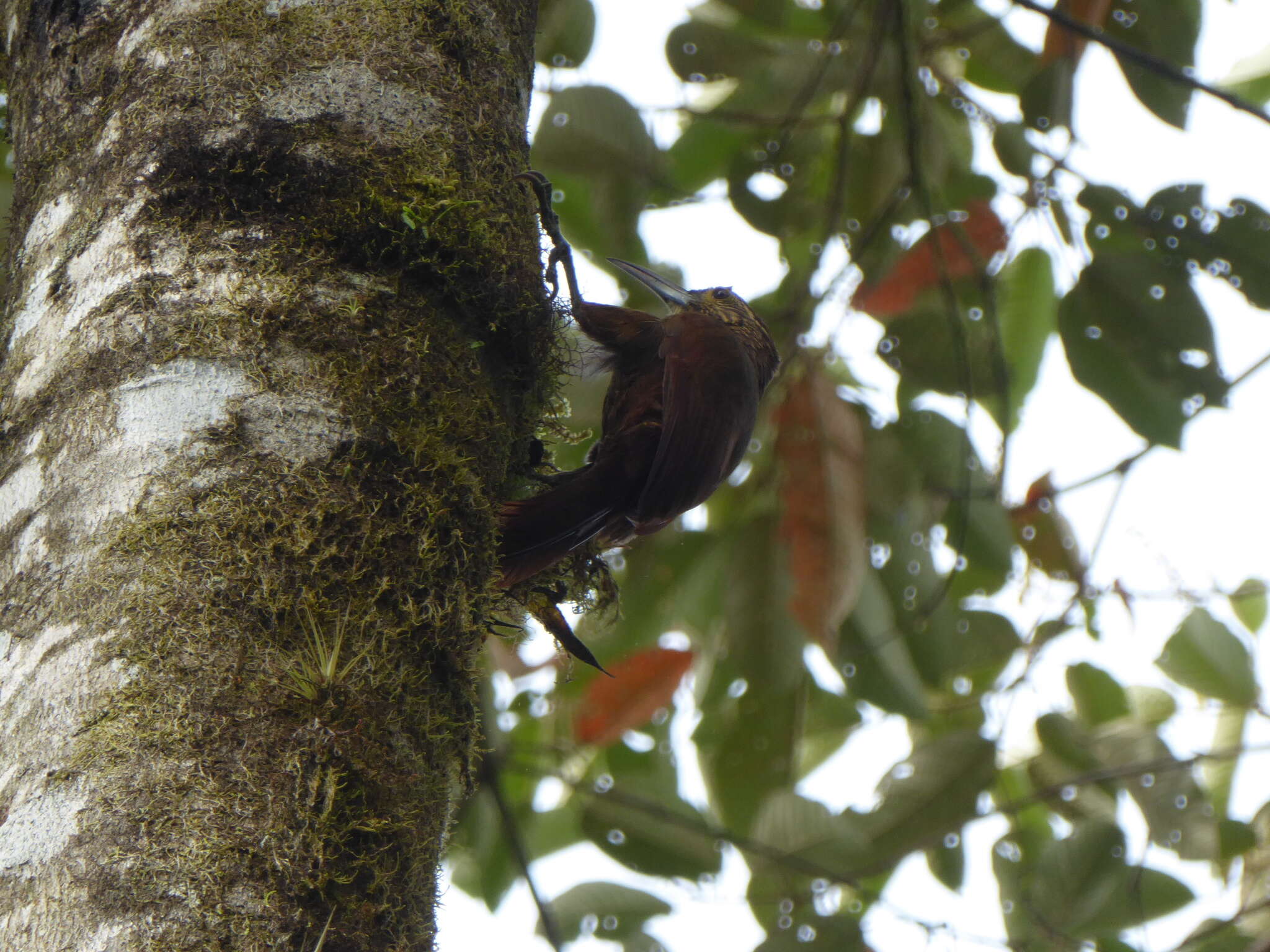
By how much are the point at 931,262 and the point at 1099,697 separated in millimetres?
1012

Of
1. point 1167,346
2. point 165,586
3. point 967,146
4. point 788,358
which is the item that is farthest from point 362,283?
point 967,146

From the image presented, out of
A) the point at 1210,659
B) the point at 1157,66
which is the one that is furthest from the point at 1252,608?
the point at 1157,66

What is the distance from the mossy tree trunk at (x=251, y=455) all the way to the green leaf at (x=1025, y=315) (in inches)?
52.2

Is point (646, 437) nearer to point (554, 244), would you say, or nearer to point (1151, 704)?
point (554, 244)

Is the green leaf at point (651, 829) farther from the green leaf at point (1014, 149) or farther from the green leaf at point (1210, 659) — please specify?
the green leaf at point (1014, 149)

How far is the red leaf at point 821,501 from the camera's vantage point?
187 cm

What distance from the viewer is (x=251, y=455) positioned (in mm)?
915

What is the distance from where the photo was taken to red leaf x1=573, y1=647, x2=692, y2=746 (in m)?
2.29

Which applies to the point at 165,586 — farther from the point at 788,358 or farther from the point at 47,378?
the point at 788,358

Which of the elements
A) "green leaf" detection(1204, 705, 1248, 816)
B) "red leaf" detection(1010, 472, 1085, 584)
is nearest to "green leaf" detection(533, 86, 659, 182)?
"red leaf" detection(1010, 472, 1085, 584)

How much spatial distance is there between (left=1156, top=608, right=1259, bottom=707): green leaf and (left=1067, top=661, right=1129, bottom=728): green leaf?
0.57ft

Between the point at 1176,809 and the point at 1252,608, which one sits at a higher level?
the point at 1252,608

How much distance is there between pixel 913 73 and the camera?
2.08m

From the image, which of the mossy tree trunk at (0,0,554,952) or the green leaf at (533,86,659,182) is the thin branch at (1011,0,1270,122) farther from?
the mossy tree trunk at (0,0,554,952)
